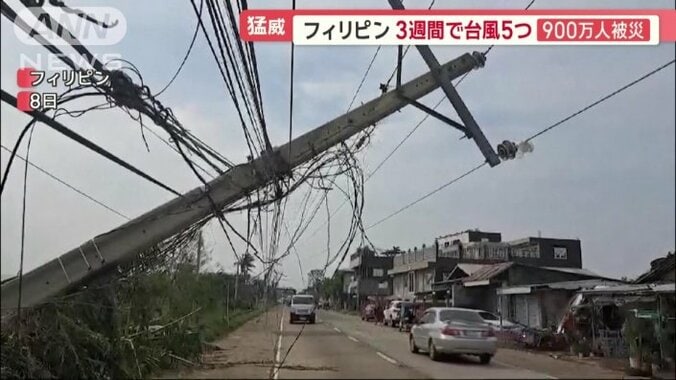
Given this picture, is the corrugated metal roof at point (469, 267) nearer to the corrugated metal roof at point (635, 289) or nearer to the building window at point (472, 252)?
the building window at point (472, 252)

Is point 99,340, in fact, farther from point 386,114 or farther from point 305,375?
point 386,114

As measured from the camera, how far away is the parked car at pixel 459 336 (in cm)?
1689

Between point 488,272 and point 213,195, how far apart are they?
71.0ft

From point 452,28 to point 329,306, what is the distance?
85.7m

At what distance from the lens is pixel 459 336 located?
55.7ft

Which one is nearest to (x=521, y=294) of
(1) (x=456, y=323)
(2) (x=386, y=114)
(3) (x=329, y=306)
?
(1) (x=456, y=323)

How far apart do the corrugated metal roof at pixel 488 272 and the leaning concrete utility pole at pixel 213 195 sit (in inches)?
646

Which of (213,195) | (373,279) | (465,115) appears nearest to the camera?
(213,195)

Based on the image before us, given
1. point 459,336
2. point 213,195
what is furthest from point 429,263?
point 213,195

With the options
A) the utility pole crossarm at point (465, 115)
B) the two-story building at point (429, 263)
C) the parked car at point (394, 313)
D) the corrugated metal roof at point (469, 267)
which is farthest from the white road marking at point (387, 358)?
the two-story building at point (429, 263)

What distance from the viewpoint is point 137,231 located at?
37.3ft

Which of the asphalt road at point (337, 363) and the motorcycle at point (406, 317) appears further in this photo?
the motorcycle at point (406, 317)

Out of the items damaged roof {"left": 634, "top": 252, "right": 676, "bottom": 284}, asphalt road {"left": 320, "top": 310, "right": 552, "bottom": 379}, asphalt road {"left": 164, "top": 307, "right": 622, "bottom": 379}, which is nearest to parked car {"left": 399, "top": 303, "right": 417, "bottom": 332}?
asphalt road {"left": 164, "top": 307, "right": 622, "bottom": 379}

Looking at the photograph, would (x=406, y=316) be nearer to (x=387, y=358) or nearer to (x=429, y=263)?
(x=429, y=263)
